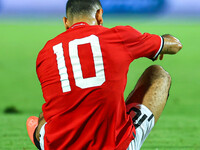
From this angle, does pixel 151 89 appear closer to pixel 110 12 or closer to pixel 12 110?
pixel 12 110

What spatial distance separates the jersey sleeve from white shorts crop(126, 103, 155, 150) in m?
0.38

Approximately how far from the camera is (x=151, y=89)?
286cm

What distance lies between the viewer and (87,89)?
2.40 m

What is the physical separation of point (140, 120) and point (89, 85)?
55cm

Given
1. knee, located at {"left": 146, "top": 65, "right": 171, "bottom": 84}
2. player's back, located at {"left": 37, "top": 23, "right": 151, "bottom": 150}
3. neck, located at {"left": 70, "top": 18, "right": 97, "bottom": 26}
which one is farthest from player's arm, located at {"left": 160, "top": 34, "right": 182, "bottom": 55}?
neck, located at {"left": 70, "top": 18, "right": 97, "bottom": 26}

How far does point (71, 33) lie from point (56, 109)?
0.47m

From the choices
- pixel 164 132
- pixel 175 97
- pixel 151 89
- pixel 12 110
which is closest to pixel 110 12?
pixel 175 97

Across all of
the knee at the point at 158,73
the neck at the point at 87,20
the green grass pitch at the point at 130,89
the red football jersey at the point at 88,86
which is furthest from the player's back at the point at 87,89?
the green grass pitch at the point at 130,89

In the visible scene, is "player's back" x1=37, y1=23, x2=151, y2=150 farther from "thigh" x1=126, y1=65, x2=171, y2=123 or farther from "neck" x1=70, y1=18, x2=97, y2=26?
"thigh" x1=126, y1=65, x2=171, y2=123

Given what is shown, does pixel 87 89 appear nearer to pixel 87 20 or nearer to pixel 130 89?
pixel 87 20

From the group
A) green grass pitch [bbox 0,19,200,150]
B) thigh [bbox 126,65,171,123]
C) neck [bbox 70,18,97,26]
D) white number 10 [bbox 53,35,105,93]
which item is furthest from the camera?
green grass pitch [bbox 0,19,200,150]

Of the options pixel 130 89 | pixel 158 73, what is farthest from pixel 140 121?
pixel 130 89

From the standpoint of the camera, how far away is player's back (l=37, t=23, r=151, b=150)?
2.40 m

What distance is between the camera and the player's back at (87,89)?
94.5 inches
